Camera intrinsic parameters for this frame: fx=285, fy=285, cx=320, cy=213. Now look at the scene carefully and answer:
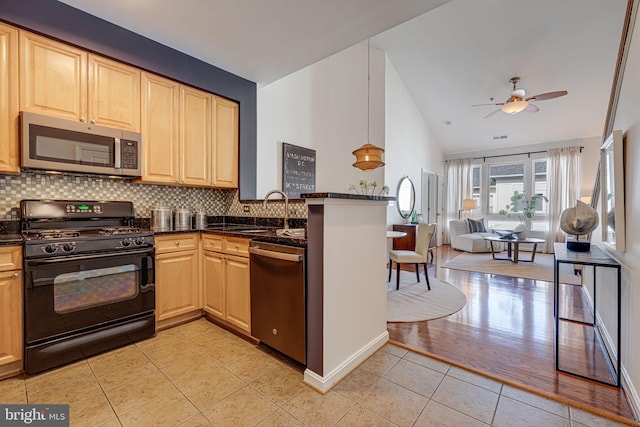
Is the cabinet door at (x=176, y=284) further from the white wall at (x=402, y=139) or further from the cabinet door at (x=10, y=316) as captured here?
the white wall at (x=402, y=139)

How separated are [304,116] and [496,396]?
12.8ft

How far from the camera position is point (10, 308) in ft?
5.95

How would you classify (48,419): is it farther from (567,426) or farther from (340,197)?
(567,426)

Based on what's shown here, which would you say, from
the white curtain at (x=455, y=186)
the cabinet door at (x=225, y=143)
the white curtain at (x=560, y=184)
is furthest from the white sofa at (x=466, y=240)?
the cabinet door at (x=225, y=143)

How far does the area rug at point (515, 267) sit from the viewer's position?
4520 millimetres

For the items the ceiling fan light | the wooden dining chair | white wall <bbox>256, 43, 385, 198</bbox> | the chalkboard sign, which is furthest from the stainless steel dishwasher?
the ceiling fan light

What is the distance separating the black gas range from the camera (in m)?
1.87

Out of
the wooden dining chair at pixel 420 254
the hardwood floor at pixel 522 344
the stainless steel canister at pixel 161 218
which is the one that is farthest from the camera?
the wooden dining chair at pixel 420 254

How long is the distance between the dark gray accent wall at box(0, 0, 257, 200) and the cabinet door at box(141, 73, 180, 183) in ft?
0.45

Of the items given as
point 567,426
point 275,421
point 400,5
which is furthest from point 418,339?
point 400,5

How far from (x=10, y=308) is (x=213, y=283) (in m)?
1.30

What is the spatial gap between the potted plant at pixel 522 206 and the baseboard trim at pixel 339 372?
6913 millimetres

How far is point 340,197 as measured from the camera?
181cm

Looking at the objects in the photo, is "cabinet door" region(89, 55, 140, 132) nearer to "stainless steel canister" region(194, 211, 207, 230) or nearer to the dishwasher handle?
"stainless steel canister" region(194, 211, 207, 230)
